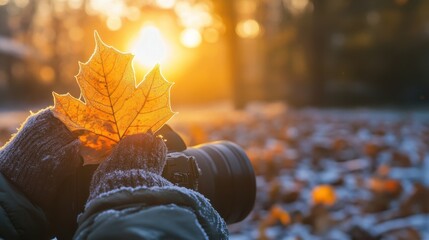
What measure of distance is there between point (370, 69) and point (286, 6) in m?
4.98

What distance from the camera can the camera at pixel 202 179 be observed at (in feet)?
2.99

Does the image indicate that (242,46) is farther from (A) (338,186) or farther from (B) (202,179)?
(B) (202,179)

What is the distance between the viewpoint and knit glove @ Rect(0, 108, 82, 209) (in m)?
0.90

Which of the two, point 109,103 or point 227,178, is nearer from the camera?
point 109,103

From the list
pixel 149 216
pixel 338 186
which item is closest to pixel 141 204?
pixel 149 216

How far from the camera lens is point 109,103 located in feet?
2.82

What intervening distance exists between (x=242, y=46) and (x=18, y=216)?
814 inches

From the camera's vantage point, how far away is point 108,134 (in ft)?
2.91

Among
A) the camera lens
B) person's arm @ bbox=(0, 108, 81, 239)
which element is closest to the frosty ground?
the camera lens

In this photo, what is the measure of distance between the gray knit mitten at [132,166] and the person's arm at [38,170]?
0.09m

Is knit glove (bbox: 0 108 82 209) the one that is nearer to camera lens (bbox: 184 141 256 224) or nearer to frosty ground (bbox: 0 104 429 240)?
camera lens (bbox: 184 141 256 224)

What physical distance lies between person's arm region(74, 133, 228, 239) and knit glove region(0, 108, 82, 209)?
9cm

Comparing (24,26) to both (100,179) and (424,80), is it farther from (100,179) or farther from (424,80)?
(100,179)

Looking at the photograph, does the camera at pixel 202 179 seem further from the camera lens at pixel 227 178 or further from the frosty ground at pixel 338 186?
the frosty ground at pixel 338 186
